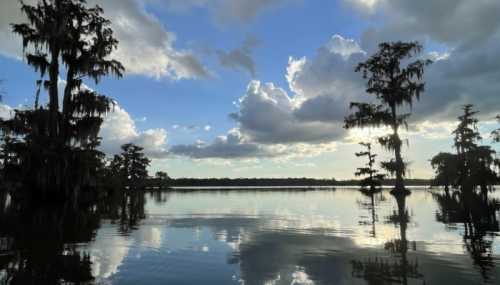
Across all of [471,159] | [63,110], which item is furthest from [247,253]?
[471,159]

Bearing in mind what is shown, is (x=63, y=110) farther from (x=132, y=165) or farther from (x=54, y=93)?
(x=132, y=165)

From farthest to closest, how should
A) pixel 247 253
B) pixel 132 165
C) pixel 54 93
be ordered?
1. pixel 132 165
2. pixel 54 93
3. pixel 247 253

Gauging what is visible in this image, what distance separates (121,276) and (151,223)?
1073cm

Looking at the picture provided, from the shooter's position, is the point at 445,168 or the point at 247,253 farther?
the point at 445,168

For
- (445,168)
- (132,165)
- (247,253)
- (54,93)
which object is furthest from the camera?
(132,165)

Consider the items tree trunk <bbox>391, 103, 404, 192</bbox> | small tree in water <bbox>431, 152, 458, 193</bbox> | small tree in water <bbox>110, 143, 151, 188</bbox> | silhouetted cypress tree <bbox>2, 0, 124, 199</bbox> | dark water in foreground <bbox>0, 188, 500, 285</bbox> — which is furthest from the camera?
small tree in water <bbox>110, 143, 151, 188</bbox>

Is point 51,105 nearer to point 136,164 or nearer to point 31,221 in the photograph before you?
point 31,221

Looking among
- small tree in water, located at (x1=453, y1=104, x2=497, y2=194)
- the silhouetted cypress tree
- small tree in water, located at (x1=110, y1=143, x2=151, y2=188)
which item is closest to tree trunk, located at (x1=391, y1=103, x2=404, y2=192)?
small tree in water, located at (x1=453, y1=104, x2=497, y2=194)

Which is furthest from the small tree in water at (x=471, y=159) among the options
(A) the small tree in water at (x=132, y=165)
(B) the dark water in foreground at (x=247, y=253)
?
A: (A) the small tree in water at (x=132, y=165)

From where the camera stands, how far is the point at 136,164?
3159 inches

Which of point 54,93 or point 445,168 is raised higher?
point 54,93

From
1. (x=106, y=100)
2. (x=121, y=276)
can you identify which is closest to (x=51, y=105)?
(x=106, y=100)

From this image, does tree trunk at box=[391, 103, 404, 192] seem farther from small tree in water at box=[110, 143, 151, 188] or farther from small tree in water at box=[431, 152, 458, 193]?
small tree in water at box=[110, 143, 151, 188]

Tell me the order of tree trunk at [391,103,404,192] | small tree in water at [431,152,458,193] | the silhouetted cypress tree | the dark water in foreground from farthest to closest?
small tree in water at [431,152,458,193]
tree trunk at [391,103,404,192]
the silhouetted cypress tree
the dark water in foreground
